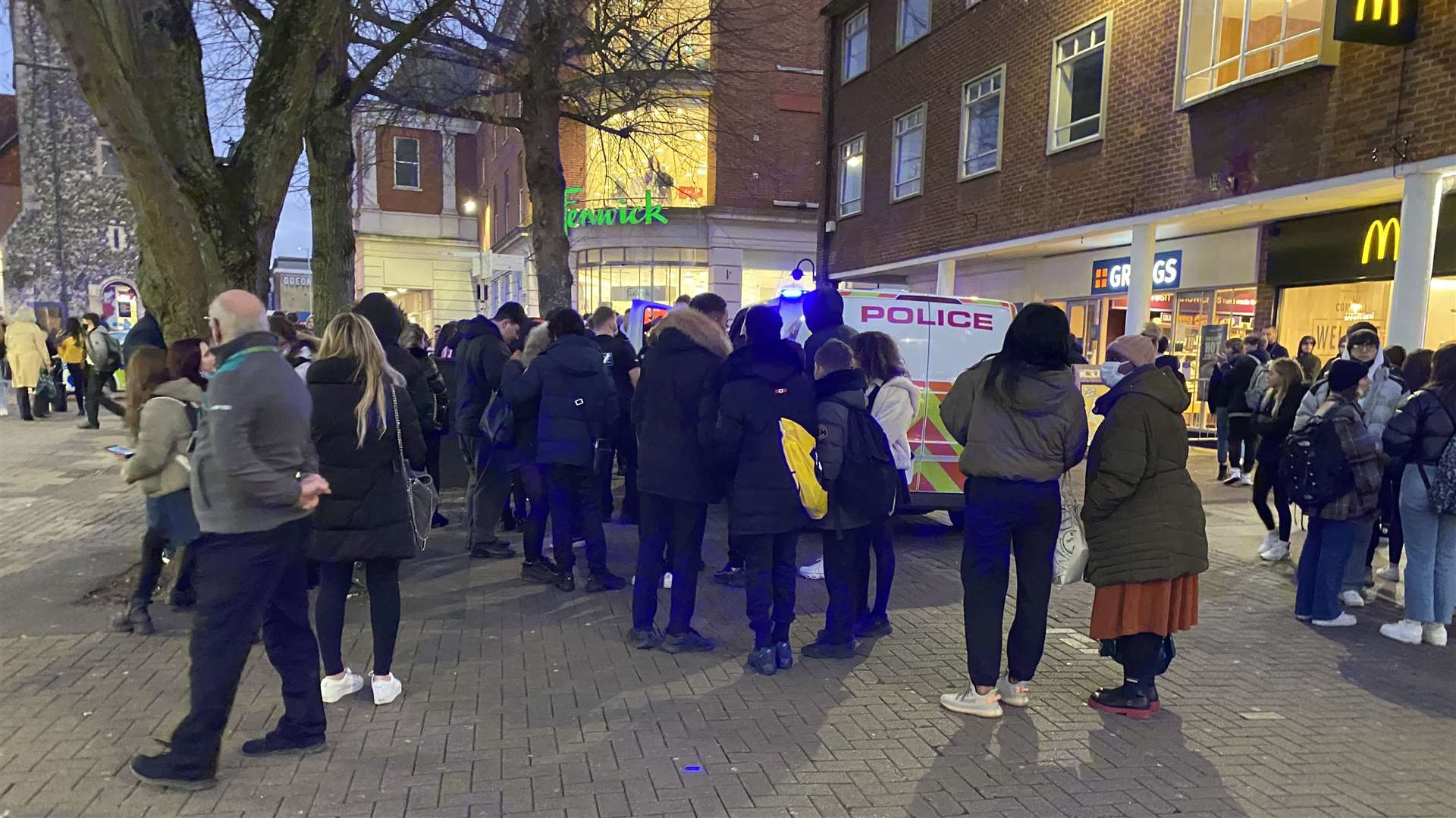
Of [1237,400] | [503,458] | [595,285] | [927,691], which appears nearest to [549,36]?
[503,458]

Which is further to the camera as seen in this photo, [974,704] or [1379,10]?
[1379,10]

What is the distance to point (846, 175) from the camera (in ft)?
70.6

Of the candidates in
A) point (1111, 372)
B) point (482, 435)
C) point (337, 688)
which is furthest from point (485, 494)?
point (1111, 372)

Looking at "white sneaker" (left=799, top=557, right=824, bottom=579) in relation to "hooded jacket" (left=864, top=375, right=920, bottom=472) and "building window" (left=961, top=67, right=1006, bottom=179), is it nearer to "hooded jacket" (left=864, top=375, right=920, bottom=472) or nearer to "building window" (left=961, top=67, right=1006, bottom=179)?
"hooded jacket" (left=864, top=375, right=920, bottom=472)

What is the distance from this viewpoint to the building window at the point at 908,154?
1822cm

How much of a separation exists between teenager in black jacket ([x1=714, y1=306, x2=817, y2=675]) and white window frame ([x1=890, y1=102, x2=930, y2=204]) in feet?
47.6

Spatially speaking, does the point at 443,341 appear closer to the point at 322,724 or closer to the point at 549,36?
the point at 549,36

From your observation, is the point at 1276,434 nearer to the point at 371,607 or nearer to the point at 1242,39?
the point at 371,607

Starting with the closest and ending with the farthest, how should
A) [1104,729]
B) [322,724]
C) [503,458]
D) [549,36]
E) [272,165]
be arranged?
[322,724] → [1104,729] → [272,165] → [503,458] → [549,36]

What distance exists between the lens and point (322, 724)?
12.2 ft

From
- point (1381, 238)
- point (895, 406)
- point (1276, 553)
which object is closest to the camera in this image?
point (895, 406)

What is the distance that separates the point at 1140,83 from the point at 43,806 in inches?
550

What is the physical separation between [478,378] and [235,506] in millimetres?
3564

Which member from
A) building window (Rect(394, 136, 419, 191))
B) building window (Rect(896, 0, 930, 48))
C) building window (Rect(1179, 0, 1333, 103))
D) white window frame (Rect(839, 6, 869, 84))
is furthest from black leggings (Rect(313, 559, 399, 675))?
building window (Rect(394, 136, 419, 191))
